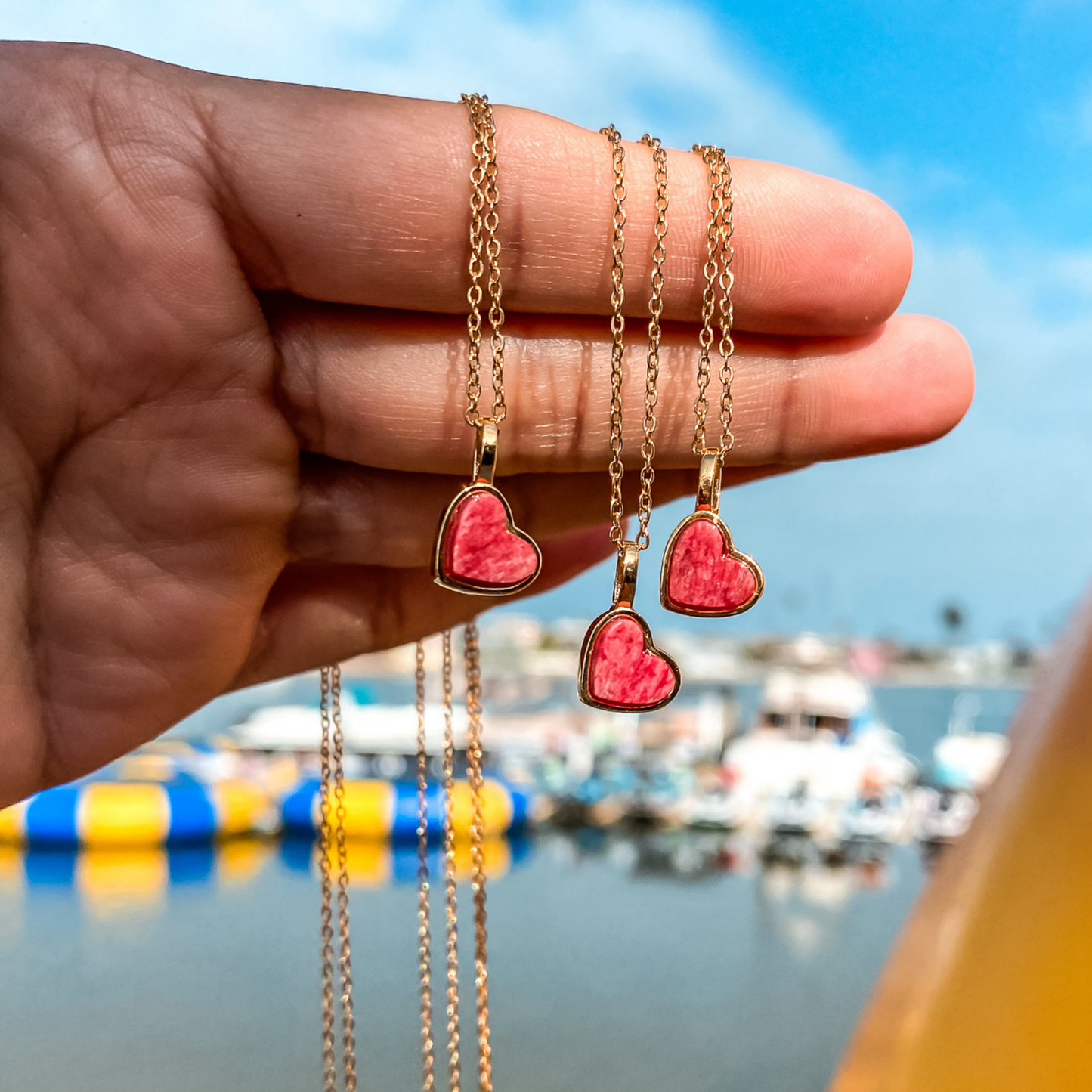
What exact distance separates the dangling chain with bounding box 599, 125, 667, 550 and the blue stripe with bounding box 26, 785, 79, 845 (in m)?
5.91

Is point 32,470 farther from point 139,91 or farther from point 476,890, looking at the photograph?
point 476,890

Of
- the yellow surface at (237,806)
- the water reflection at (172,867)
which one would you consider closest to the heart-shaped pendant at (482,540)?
the water reflection at (172,867)

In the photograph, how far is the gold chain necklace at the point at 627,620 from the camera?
2.04 ft

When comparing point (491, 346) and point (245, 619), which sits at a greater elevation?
point (491, 346)

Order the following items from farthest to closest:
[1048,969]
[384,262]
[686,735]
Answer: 1. [686,735]
2. [384,262]
3. [1048,969]

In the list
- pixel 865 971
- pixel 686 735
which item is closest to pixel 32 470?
pixel 865 971

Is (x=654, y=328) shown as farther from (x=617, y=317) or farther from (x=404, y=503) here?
(x=404, y=503)

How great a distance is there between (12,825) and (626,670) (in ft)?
20.0

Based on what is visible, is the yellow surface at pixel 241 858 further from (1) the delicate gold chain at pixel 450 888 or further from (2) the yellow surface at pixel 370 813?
(1) the delicate gold chain at pixel 450 888

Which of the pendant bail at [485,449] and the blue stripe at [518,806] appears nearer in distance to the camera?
the pendant bail at [485,449]

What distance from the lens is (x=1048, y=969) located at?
1.43 ft

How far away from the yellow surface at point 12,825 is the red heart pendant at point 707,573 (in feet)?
19.2

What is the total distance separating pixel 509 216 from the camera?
1.93 ft

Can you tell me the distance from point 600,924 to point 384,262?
5780 millimetres
